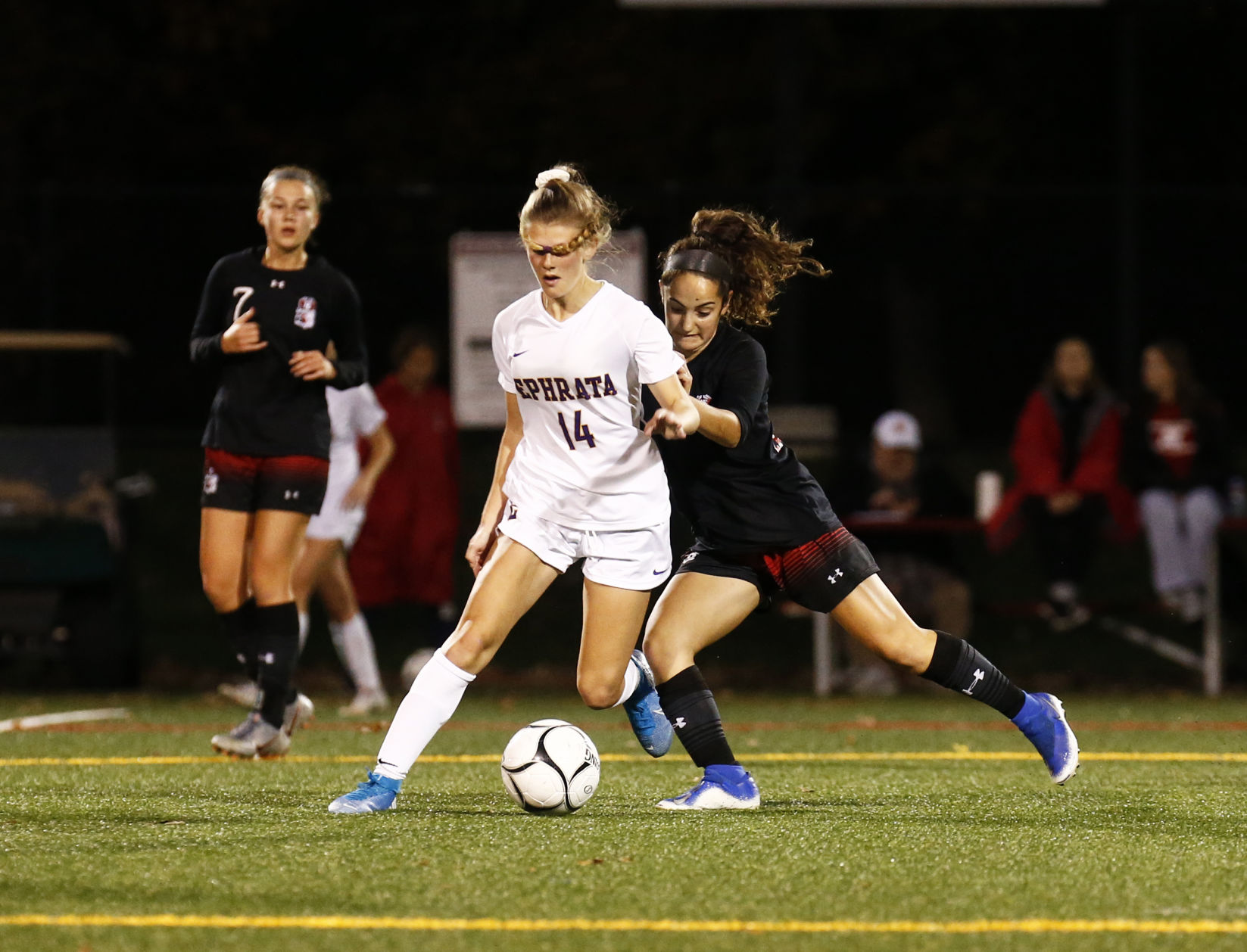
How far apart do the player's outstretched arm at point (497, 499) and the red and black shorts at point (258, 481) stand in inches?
61.8

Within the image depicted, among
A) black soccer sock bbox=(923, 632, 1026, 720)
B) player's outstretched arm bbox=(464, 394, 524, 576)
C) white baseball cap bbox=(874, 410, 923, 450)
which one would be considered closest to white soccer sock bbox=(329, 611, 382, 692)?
white baseball cap bbox=(874, 410, 923, 450)

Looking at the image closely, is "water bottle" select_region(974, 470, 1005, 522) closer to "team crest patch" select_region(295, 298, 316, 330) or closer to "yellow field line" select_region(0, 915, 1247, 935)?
"team crest patch" select_region(295, 298, 316, 330)

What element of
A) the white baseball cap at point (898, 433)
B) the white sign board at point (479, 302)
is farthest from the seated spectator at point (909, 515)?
the white sign board at point (479, 302)

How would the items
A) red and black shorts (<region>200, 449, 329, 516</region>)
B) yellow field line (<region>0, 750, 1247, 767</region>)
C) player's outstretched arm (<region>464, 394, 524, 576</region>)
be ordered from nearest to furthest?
player's outstretched arm (<region>464, 394, 524, 576</region>) < red and black shorts (<region>200, 449, 329, 516</region>) < yellow field line (<region>0, 750, 1247, 767</region>)

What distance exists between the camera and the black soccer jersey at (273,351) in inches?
302

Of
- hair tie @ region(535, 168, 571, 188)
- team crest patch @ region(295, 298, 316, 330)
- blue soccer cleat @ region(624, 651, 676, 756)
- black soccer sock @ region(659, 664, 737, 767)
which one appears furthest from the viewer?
team crest patch @ region(295, 298, 316, 330)

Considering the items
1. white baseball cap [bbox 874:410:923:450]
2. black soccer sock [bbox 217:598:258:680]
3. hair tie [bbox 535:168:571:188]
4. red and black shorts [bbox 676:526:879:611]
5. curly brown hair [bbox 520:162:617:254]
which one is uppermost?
hair tie [bbox 535:168:571:188]

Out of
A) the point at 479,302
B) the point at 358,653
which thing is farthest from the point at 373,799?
the point at 479,302

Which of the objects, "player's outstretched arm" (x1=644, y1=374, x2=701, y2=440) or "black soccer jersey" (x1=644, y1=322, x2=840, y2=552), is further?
"black soccer jersey" (x1=644, y1=322, x2=840, y2=552)

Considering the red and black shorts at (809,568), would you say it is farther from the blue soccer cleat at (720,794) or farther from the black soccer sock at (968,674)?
the blue soccer cleat at (720,794)

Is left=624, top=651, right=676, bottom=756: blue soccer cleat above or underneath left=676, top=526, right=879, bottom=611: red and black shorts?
underneath

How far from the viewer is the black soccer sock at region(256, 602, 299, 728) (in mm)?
7727

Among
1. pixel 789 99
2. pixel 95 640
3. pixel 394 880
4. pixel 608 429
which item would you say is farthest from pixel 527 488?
pixel 789 99

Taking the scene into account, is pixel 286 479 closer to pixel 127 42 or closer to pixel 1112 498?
pixel 1112 498
